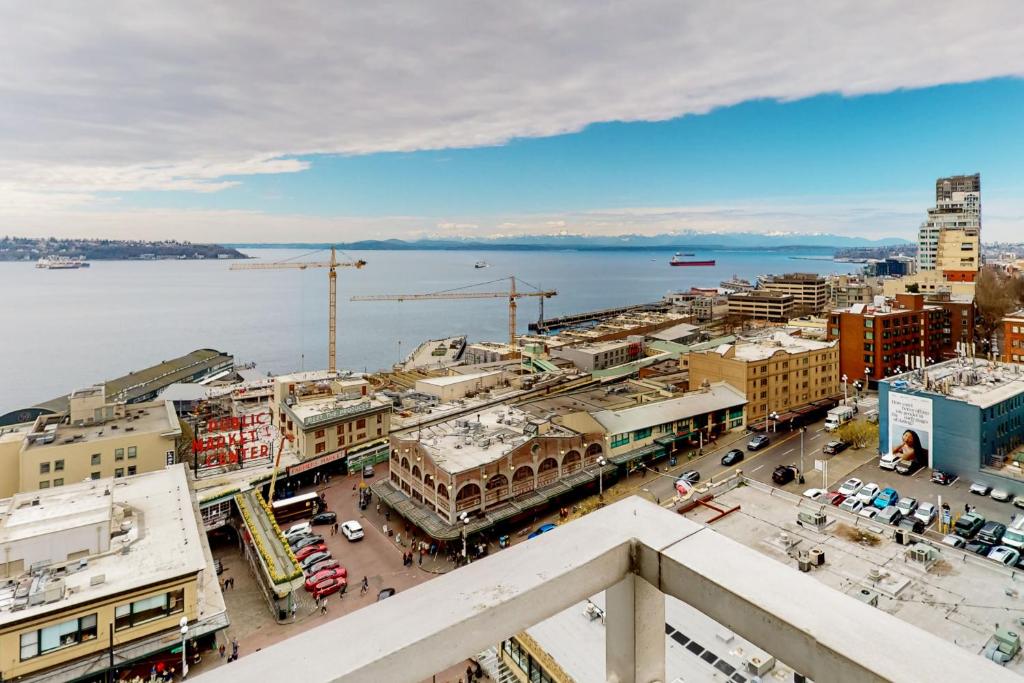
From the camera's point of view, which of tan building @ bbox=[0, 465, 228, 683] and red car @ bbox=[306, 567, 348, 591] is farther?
red car @ bbox=[306, 567, 348, 591]

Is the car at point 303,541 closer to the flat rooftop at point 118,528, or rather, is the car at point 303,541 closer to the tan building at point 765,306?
the flat rooftop at point 118,528

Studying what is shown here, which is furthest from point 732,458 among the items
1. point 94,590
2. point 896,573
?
point 94,590

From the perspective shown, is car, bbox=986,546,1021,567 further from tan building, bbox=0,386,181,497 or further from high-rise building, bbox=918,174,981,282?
high-rise building, bbox=918,174,981,282

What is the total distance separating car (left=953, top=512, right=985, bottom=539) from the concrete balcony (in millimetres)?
20717

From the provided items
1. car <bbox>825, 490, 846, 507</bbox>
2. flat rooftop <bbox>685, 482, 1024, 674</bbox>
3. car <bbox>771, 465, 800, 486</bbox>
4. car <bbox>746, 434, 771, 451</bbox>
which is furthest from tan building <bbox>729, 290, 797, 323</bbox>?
flat rooftop <bbox>685, 482, 1024, 674</bbox>

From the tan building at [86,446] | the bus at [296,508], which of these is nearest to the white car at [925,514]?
the bus at [296,508]

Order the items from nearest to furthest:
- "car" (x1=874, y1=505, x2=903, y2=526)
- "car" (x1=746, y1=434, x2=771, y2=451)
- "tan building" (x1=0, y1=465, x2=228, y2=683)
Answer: "tan building" (x1=0, y1=465, x2=228, y2=683) → "car" (x1=874, y1=505, x2=903, y2=526) → "car" (x1=746, y1=434, x2=771, y2=451)

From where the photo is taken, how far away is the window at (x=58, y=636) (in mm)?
12195

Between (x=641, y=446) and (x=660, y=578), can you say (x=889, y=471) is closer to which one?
(x=641, y=446)

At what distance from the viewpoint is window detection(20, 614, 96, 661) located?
1220 cm

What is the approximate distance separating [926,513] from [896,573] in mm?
8752

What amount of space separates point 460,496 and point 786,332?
31.1m

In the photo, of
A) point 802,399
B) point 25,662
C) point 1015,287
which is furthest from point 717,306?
point 25,662

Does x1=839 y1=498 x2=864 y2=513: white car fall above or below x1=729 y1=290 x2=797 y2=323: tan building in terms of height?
below
